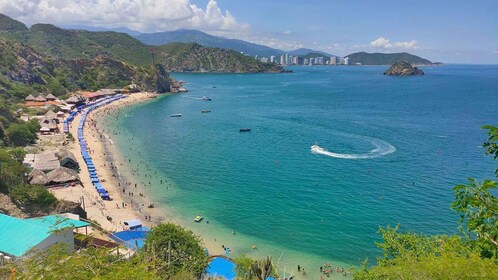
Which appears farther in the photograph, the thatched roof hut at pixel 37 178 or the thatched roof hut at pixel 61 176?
the thatched roof hut at pixel 61 176

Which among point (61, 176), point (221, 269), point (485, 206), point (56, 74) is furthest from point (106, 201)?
point (56, 74)

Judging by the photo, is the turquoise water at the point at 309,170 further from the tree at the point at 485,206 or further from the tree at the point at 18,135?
the tree at the point at 485,206

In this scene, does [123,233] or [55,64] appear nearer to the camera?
[123,233]

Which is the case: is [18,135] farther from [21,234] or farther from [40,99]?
[21,234]

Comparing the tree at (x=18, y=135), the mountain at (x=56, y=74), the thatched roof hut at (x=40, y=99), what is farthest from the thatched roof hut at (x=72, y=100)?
the tree at (x=18, y=135)

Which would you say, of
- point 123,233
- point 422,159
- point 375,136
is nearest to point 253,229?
point 123,233

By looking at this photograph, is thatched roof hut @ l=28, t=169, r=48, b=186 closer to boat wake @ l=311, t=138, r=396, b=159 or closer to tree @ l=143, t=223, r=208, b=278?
tree @ l=143, t=223, r=208, b=278

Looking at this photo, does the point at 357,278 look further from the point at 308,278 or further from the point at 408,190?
the point at 408,190
